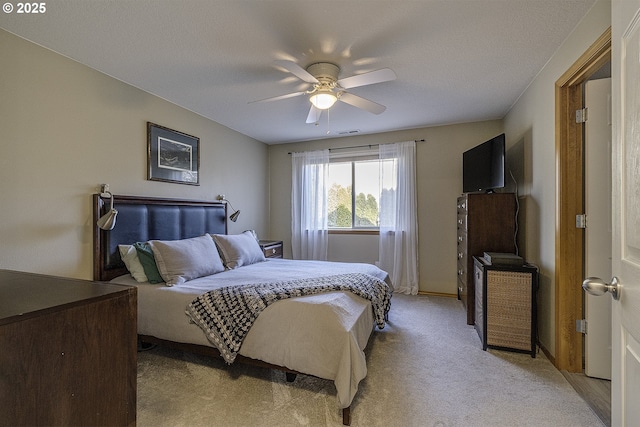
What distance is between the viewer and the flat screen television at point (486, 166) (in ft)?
9.79

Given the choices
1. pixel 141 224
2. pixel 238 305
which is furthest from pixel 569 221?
pixel 141 224

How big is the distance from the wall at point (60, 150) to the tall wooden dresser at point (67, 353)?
1.25 m

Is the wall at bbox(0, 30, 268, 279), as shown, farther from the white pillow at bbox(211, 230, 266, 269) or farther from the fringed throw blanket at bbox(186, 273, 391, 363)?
the fringed throw blanket at bbox(186, 273, 391, 363)

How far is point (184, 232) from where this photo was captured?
3.38m

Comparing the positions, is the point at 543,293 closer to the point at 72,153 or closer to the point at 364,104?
the point at 364,104

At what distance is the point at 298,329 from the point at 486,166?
8.90ft

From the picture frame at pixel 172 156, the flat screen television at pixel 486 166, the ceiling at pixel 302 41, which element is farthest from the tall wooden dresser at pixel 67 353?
the flat screen television at pixel 486 166

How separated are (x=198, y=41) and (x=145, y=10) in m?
0.38

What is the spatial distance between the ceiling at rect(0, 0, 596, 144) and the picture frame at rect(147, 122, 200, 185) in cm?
42

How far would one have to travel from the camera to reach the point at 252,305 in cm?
206

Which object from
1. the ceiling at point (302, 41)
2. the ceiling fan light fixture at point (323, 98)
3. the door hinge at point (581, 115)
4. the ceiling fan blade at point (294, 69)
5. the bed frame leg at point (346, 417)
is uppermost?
the ceiling at point (302, 41)

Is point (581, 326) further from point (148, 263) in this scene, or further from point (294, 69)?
point (148, 263)

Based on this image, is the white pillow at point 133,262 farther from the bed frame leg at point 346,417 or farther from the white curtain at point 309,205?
the white curtain at point 309,205

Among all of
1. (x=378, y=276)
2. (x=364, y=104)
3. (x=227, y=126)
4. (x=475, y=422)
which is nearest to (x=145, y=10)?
(x=364, y=104)
